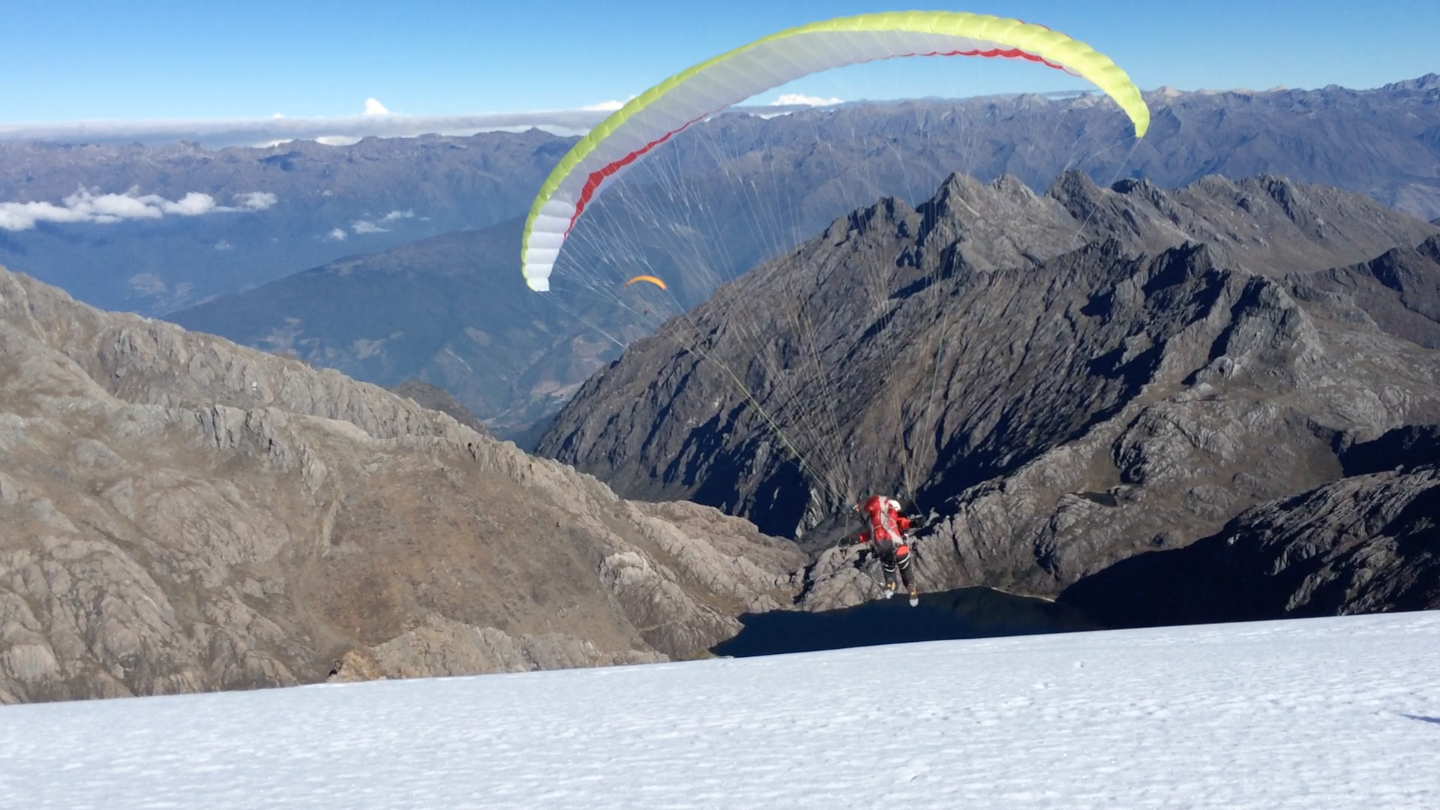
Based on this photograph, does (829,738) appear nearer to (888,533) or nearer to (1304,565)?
(888,533)

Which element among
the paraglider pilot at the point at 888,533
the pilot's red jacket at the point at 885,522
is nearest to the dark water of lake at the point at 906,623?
the paraglider pilot at the point at 888,533

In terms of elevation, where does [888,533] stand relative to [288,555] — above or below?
above

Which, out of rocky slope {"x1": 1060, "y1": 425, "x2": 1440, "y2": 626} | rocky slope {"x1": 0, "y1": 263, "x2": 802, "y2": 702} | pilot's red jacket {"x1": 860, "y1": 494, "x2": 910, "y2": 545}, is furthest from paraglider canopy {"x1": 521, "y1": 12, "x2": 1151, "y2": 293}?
rocky slope {"x1": 1060, "y1": 425, "x2": 1440, "y2": 626}

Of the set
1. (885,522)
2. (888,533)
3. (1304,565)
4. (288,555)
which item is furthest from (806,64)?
(1304,565)

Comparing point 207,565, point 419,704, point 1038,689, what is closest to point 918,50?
point 1038,689

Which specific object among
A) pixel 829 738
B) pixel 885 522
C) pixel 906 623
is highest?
pixel 829 738

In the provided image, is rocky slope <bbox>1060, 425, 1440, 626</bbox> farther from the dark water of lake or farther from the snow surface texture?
the snow surface texture
